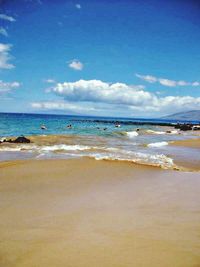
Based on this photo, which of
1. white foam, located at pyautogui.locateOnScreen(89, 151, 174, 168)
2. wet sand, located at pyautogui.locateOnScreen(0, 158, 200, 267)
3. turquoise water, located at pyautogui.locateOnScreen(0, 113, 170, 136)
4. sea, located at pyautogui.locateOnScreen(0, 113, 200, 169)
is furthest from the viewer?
turquoise water, located at pyautogui.locateOnScreen(0, 113, 170, 136)

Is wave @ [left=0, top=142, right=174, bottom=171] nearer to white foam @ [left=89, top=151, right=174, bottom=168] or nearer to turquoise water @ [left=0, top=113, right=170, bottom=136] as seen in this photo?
white foam @ [left=89, top=151, right=174, bottom=168]

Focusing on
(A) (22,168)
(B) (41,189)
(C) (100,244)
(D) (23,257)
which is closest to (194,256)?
(C) (100,244)

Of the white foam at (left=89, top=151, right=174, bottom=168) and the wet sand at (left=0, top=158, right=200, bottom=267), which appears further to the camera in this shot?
the white foam at (left=89, top=151, right=174, bottom=168)

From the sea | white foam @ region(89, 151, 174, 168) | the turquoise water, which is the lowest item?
the turquoise water

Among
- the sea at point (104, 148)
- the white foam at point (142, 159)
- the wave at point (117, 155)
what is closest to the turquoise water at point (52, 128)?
the sea at point (104, 148)

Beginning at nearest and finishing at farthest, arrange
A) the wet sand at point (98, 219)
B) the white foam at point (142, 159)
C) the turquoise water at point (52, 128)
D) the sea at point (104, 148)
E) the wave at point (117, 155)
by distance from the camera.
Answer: the wet sand at point (98, 219)
the white foam at point (142, 159)
the wave at point (117, 155)
the sea at point (104, 148)
the turquoise water at point (52, 128)

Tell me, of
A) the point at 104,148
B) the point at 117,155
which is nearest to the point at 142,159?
the point at 117,155

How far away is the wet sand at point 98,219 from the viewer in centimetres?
329

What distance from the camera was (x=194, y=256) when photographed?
3.33 m

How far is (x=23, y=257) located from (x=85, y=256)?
78 cm

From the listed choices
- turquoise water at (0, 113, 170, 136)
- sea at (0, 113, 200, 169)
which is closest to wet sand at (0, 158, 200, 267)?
sea at (0, 113, 200, 169)

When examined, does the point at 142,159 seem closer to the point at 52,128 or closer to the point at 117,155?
the point at 117,155

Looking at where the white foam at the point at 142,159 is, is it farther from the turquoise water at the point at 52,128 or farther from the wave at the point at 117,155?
the turquoise water at the point at 52,128

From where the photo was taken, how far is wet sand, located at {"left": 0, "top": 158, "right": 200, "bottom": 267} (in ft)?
10.8
